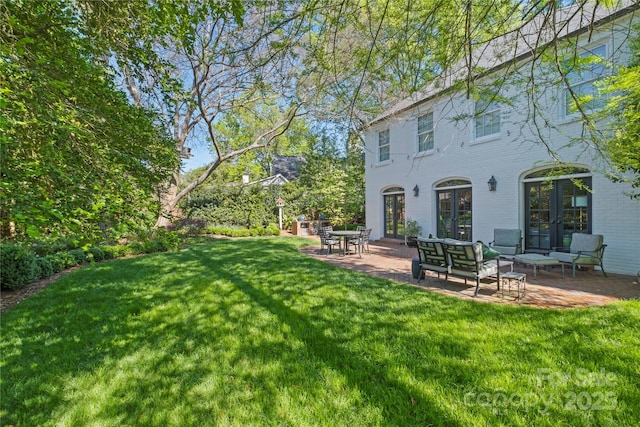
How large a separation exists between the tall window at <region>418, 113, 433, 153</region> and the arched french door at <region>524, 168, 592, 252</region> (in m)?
4.15

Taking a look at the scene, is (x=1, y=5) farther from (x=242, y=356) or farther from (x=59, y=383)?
(x=242, y=356)

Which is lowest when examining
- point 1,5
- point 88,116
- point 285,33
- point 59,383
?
point 59,383

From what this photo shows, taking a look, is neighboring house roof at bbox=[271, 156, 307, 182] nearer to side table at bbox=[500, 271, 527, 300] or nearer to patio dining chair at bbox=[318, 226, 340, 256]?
patio dining chair at bbox=[318, 226, 340, 256]

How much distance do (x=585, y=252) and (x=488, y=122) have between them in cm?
476

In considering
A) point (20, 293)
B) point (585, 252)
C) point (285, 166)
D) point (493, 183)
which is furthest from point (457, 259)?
point (285, 166)

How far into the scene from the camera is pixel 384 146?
1454 cm

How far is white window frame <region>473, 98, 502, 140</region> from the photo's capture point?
360 inches

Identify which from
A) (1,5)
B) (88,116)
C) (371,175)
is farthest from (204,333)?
(371,175)

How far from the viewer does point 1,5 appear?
2318mm

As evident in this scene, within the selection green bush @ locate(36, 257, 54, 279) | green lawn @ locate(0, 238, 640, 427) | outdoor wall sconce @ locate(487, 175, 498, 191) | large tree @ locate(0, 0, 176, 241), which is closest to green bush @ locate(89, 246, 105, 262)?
green bush @ locate(36, 257, 54, 279)

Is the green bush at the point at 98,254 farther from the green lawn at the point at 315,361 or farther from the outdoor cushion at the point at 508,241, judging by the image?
the outdoor cushion at the point at 508,241

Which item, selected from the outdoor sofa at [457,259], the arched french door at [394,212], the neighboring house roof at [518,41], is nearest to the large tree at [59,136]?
the neighboring house roof at [518,41]

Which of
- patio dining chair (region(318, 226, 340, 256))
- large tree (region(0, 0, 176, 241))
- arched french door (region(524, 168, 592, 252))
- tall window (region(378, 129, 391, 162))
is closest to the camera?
large tree (region(0, 0, 176, 241))

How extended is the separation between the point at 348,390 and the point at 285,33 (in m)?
4.01
